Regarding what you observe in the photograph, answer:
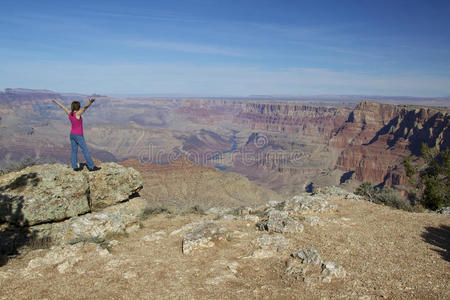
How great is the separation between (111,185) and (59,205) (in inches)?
102

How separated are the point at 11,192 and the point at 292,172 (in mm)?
125273

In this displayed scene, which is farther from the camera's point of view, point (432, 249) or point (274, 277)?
point (432, 249)

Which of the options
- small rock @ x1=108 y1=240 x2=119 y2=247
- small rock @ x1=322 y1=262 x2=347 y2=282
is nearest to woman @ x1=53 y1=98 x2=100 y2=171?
small rock @ x1=108 y1=240 x2=119 y2=247

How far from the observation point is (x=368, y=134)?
170 m

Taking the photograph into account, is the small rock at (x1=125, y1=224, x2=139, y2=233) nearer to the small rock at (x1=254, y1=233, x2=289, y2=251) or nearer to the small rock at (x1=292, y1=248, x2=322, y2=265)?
the small rock at (x1=254, y1=233, x2=289, y2=251)

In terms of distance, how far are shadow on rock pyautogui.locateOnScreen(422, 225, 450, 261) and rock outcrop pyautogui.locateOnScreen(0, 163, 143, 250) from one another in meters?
10.2

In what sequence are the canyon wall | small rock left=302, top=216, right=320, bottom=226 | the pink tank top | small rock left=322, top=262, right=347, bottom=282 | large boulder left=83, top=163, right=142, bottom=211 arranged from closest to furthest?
small rock left=322, top=262, right=347, bottom=282
the pink tank top
small rock left=302, top=216, right=320, bottom=226
large boulder left=83, top=163, right=142, bottom=211
the canyon wall

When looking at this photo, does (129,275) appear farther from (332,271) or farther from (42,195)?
(42,195)

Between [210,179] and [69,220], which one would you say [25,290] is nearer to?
[69,220]

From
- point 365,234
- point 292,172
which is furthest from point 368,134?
point 365,234

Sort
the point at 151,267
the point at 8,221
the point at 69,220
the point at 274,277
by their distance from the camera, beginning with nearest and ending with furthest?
the point at 274,277
the point at 151,267
the point at 8,221
the point at 69,220

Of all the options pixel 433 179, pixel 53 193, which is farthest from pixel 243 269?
pixel 433 179

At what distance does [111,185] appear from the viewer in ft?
39.6

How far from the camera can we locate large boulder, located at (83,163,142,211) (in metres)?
11.4
